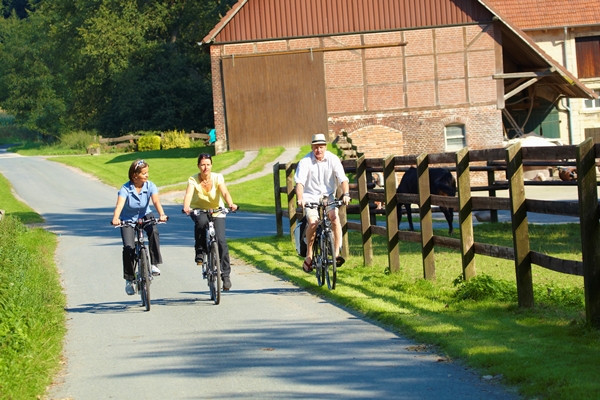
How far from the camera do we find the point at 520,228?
8500 mm

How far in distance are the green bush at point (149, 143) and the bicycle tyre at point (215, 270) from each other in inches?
1714

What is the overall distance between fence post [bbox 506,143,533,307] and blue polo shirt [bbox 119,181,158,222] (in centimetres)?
418

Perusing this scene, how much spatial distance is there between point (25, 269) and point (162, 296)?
2.71 meters

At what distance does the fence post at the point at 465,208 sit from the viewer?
9.73 meters

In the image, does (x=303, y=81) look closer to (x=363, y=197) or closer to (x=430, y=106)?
(x=430, y=106)

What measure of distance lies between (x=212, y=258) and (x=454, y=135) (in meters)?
31.2

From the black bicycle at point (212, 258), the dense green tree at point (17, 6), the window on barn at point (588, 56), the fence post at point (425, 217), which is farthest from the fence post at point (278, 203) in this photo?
the dense green tree at point (17, 6)

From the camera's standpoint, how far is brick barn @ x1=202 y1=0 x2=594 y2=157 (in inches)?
1543

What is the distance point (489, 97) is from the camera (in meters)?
39.9

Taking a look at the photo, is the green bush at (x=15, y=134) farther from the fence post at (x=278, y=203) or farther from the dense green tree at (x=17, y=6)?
the fence post at (x=278, y=203)

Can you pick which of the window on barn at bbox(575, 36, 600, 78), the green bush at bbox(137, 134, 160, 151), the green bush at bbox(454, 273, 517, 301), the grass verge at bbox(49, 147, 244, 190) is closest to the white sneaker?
the green bush at bbox(454, 273, 517, 301)

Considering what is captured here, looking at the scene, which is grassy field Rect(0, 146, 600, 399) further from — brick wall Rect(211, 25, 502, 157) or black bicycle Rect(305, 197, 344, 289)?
brick wall Rect(211, 25, 502, 157)

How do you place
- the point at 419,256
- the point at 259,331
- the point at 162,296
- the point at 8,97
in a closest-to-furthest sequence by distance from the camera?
the point at 259,331, the point at 162,296, the point at 419,256, the point at 8,97

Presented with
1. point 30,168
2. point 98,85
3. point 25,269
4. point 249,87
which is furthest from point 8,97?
point 25,269
